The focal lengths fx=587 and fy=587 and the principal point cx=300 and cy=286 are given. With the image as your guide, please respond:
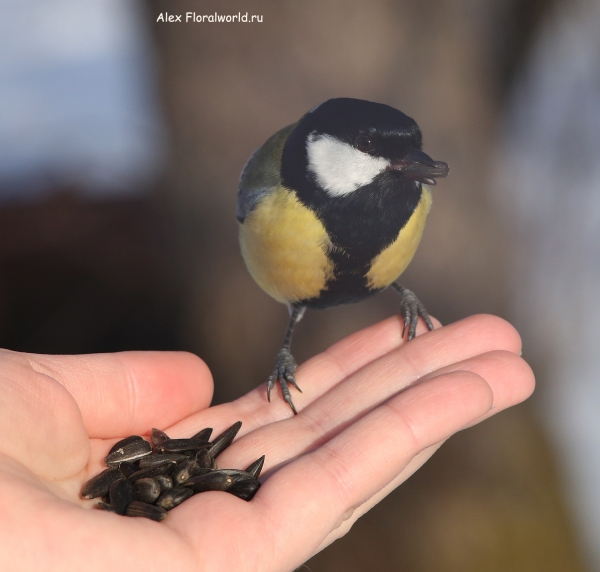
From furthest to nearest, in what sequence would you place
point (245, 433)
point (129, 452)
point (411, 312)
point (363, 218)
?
point (411, 312) < point (245, 433) < point (129, 452) < point (363, 218)

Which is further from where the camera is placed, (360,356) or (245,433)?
(360,356)

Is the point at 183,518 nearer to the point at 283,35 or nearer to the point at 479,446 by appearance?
the point at 283,35

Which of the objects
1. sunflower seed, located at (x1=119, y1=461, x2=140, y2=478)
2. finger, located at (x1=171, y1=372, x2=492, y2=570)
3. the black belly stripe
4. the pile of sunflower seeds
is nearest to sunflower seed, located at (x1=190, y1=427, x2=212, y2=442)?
the pile of sunflower seeds

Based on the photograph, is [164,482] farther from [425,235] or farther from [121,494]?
[425,235]

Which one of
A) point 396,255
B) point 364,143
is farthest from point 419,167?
point 396,255

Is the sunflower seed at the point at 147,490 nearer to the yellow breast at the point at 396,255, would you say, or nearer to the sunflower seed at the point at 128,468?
the sunflower seed at the point at 128,468

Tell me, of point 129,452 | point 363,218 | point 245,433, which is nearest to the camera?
point 363,218

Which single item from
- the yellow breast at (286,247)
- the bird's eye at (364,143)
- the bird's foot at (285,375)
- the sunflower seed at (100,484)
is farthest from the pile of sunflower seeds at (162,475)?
the bird's eye at (364,143)
